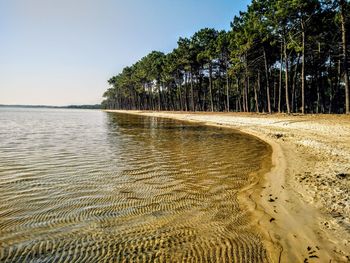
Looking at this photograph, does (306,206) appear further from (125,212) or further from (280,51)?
(280,51)

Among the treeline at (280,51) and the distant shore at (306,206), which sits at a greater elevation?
the treeline at (280,51)

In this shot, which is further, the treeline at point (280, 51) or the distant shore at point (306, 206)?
the treeline at point (280, 51)

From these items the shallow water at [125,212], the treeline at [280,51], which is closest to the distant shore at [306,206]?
the shallow water at [125,212]

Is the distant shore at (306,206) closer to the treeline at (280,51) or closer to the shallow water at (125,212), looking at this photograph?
the shallow water at (125,212)

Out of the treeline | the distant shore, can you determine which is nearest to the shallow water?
the distant shore

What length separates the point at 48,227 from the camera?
565cm

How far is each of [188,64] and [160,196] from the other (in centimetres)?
6500

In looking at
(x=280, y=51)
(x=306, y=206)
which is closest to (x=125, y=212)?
(x=306, y=206)

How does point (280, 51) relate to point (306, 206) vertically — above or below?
above

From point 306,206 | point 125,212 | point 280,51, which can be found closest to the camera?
point 125,212

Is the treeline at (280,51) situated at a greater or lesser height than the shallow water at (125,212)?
greater

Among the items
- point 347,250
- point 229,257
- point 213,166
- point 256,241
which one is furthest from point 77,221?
point 213,166

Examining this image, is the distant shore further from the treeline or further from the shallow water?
the treeline

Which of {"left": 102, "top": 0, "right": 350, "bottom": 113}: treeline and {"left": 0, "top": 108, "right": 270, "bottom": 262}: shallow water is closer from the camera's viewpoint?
{"left": 0, "top": 108, "right": 270, "bottom": 262}: shallow water
